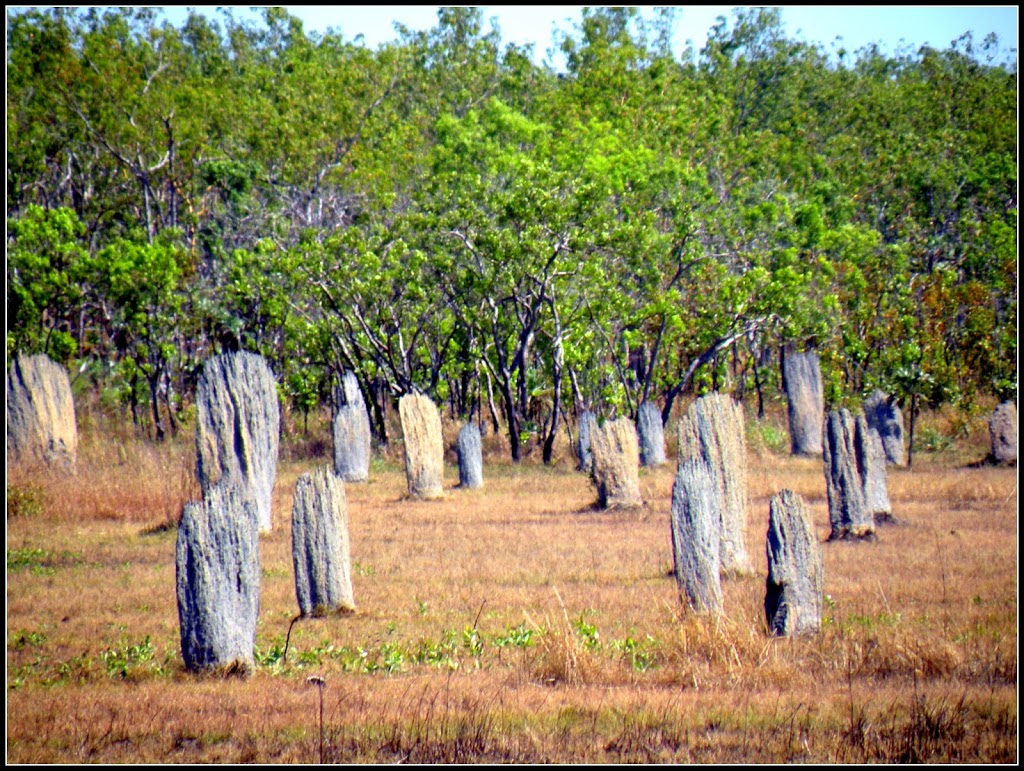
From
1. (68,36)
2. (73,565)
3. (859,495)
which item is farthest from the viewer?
(68,36)

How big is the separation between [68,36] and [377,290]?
51.6 feet

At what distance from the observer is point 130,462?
23.9 m

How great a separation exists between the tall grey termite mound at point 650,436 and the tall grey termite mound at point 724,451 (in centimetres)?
1372

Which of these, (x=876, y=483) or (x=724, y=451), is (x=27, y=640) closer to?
(x=724, y=451)

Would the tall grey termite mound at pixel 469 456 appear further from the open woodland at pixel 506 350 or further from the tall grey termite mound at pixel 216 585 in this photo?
the tall grey termite mound at pixel 216 585

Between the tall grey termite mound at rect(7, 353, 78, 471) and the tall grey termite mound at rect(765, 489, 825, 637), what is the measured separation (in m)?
17.2

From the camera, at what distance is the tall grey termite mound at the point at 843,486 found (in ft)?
53.2

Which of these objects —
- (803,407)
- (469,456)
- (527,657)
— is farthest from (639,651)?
(803,407)

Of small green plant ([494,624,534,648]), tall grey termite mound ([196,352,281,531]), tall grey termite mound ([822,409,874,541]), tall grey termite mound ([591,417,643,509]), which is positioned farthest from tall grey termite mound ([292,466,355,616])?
tall grey termite mound ([591,417,643,509])

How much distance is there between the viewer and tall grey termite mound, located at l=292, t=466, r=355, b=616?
11781mm

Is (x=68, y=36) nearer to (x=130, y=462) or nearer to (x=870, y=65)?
(x=130, y=462)

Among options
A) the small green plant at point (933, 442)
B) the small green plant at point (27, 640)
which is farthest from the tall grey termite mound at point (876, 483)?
the small green plant at point (933, 442)

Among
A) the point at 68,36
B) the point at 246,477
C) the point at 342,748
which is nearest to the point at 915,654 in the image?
the point at 342,748

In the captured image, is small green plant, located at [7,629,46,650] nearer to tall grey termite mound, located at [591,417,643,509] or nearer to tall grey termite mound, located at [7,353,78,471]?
tall grey termite mound, located at [591,417,643,509]
